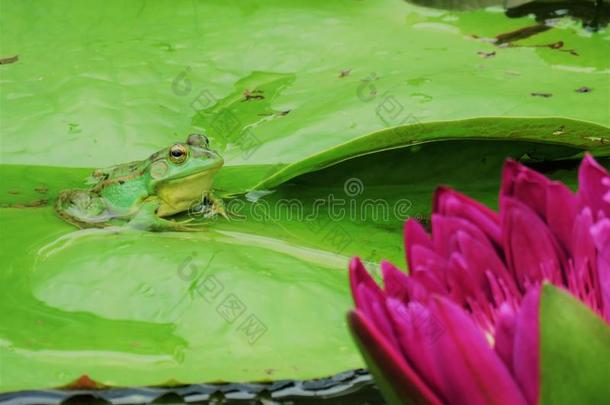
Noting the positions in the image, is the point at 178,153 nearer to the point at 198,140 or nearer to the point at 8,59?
the point at 198,140

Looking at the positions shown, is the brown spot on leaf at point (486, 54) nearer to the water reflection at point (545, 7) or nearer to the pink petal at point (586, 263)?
the water reflection at point (545, 7)

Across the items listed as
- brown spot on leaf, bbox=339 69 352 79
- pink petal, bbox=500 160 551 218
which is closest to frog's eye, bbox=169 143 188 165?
brown spot on leaf, bbox=339 69 352 79

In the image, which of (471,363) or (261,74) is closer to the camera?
(471,363)

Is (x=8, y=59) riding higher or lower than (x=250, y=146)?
higher

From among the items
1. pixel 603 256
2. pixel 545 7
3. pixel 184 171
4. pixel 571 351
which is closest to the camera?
pixel 571 351

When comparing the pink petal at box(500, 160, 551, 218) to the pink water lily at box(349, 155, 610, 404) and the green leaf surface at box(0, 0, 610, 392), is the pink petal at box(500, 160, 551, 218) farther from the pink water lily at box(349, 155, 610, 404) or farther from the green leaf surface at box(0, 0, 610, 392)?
the green leaf surface at box(0, 0, 610, 392)

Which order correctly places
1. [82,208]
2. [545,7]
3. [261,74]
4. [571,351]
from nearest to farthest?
[571,351] → [82,208] → [261,74] → [545,7]

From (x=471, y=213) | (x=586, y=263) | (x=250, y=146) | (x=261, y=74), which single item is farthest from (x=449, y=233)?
(x=261, y=74)
